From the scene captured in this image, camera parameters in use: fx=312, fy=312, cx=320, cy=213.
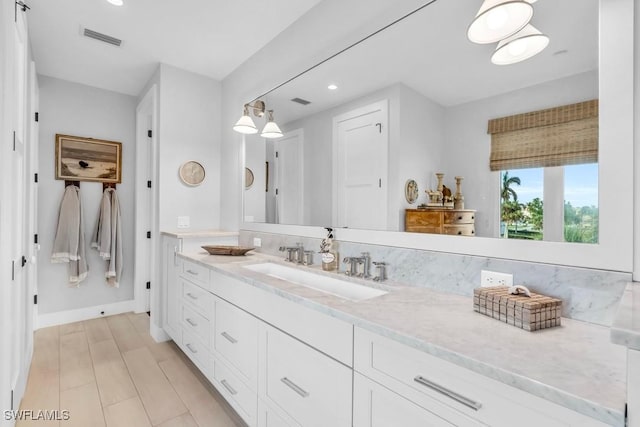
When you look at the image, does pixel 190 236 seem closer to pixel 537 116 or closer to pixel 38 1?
pixel 38 1

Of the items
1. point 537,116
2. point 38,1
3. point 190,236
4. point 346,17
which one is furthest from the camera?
point 190,236

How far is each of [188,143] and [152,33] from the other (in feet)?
3.20

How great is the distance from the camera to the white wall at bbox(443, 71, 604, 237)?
1.11 m

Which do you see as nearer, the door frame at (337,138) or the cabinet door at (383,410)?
the cabinet door at (383,410)

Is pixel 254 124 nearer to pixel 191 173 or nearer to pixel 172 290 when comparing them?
pixel 191 173

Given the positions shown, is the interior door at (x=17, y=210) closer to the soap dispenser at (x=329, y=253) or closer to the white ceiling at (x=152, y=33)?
the white ceiling at (x=152, y=33)

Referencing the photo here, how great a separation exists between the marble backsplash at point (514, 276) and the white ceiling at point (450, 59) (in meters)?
0.67

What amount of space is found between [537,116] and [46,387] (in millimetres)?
3329

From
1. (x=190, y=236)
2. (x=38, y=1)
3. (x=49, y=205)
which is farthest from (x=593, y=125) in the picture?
(x=49, y=205)

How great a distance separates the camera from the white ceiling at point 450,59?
1.06 metres

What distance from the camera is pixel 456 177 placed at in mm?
1354

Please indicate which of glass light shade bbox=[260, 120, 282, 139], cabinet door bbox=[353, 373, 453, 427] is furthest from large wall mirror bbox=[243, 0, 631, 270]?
cabinet door bbox=[353, 373, 453, 427]

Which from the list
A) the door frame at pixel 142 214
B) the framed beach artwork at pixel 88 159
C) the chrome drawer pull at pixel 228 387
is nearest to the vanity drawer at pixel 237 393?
the chrome drawer pull at pixel 228 387

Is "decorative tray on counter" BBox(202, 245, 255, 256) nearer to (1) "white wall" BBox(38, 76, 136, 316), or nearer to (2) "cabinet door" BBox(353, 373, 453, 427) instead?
(2) "cabinet door" BBox(353, 373, 453, 427)
